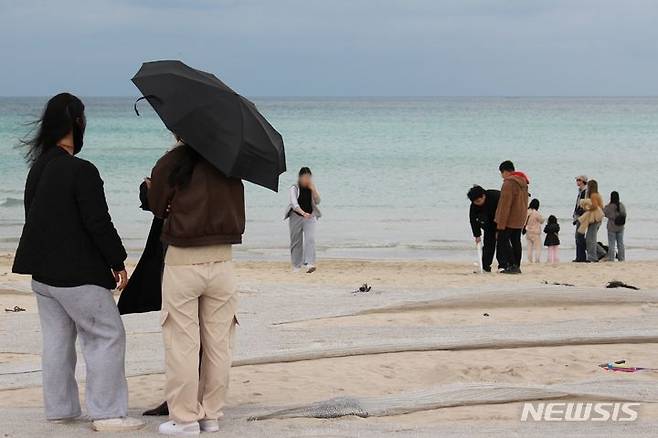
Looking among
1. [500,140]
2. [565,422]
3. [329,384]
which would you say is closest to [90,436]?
[329,384]

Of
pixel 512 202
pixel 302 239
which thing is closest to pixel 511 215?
pixel 512 202

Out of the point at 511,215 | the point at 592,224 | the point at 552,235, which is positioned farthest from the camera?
the point at 552,235

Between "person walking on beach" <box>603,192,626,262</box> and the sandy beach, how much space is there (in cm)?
775

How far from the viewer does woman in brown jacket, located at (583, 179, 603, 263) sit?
17.5 metres

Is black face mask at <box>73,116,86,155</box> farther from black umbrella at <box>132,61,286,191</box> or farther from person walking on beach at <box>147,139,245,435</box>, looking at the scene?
person walking on beach at <box>147,139,245,435</box>

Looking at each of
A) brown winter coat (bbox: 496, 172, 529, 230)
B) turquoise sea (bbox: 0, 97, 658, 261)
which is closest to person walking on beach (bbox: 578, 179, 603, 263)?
turquoise sea (bbox: 0, 97, 658, 261)

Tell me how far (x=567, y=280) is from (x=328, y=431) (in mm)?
9427

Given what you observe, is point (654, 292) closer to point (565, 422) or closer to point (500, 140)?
point (565, 422)

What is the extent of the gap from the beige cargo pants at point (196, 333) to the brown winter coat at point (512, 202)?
9.23 metres

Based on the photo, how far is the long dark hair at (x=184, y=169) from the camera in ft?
17.0

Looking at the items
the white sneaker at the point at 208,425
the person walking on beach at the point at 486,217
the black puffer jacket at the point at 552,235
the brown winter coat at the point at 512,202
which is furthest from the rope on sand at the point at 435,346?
the black puffer jacket at the point at 552,235

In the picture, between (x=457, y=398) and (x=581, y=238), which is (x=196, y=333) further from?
(x=581, y=238)

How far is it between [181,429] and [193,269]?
0.81m

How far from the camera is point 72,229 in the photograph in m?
5.25
